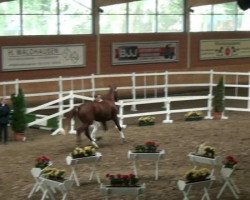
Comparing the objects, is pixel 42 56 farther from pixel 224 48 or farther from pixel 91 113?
pixel 224 48

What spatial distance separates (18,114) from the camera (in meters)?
17.2

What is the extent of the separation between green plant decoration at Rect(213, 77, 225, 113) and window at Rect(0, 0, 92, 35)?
7598 millimetres

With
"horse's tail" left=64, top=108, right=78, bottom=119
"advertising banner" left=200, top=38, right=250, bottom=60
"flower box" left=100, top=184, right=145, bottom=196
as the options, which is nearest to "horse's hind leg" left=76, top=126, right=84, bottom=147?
"horse's tail" left=64, top=108, right=78, bottom=119

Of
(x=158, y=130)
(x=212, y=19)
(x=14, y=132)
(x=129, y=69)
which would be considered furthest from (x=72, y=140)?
(x=212, y=19)

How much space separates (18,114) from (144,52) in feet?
38.1

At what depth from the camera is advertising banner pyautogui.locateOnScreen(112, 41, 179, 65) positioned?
88.0ft

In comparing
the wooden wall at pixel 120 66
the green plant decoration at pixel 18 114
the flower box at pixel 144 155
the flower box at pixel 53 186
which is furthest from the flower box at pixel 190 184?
the wooden wall at pixel 120 66

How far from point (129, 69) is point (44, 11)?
530cm

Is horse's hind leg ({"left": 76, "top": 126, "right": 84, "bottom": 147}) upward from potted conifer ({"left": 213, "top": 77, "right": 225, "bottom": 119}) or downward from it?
downward

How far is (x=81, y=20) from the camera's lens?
83.6ft

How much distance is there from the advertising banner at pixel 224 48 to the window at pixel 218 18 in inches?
28.0

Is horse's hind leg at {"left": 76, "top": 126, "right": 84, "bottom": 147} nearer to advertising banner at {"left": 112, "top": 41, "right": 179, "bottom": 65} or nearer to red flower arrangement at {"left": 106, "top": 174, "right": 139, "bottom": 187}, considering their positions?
red flower arrangement at {"left": 106, "top": 174, "right": 139, "bottom": 187}

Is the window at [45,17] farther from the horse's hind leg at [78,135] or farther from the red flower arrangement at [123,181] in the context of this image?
the red flower arrangement at [123,181]

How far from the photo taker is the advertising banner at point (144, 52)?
1056 inches
